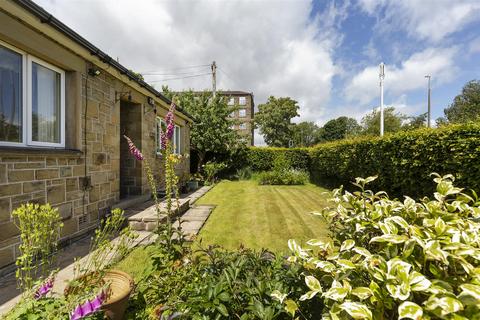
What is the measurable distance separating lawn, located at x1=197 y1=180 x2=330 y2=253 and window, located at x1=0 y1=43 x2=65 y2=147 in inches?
127

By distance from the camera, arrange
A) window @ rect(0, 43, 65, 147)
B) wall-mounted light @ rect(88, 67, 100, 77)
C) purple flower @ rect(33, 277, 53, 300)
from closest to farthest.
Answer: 1. purple flower @ rect(33, 277, 53, 300)
2. window @ rect(0, 43, 65, 147)
3. wall-mounted light @ rect(88, 67, 100, 77)

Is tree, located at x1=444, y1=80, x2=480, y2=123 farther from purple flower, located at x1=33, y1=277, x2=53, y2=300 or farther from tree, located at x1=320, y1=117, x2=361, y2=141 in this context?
purple flower, located at x1=33, y1=277, x2=53, y2=300

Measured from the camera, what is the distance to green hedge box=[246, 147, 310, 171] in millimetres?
17953

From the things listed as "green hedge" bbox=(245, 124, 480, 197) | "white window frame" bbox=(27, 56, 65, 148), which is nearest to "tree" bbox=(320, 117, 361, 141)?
"green hedge" bbox=(245, 124, 480, 197)

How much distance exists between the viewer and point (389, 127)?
88.5 ft

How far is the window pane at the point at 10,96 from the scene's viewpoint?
11.4 feet

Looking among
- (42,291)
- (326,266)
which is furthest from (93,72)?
(326,266)

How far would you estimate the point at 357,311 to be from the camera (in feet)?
3.75

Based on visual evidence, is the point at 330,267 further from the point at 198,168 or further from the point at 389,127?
the point at 389,127

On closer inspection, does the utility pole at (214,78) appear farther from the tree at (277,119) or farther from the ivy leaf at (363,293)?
the tree at (277,119)

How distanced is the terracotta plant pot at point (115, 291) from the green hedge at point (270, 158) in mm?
15567

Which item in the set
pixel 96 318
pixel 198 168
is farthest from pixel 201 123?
pixel 96 318

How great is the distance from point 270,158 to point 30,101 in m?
15.2

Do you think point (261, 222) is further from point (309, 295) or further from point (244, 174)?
point (244, 174)
